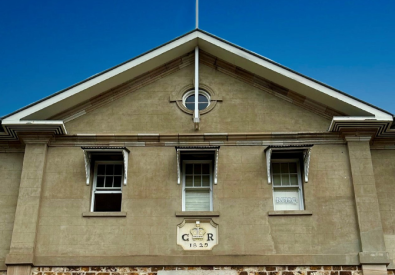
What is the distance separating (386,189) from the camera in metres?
13.9

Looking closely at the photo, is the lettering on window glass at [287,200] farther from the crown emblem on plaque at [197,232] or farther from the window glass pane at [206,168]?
the crown emblem on plaque at [197,232]

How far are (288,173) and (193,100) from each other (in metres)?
3.39

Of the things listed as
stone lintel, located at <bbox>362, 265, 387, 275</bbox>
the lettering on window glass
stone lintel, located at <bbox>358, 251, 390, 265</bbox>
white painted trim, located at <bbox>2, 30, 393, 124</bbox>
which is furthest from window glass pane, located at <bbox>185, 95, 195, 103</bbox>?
stone lintel, located at <bbox>362, 265, 387, 275</bbox>

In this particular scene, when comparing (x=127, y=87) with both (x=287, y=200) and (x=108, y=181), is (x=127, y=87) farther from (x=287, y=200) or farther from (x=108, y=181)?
(x=287, y=200)

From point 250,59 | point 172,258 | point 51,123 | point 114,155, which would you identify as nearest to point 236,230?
point 172,258

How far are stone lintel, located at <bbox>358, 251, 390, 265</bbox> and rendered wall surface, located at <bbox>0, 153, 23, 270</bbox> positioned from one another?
28.9 ft

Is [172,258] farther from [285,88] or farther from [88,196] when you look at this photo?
[285,88]

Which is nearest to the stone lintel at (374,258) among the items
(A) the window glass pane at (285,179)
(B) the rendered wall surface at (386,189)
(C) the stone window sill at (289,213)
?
(B) the rendered wall surface at (386,189)

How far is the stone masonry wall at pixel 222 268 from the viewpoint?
1252cm

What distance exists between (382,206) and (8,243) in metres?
9.73

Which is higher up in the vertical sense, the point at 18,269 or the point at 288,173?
the point at 288,173

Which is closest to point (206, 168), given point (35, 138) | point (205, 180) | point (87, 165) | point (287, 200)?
point (205, 180)

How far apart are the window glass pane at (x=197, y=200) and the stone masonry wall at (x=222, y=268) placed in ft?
5.46

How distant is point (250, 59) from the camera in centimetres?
1438
